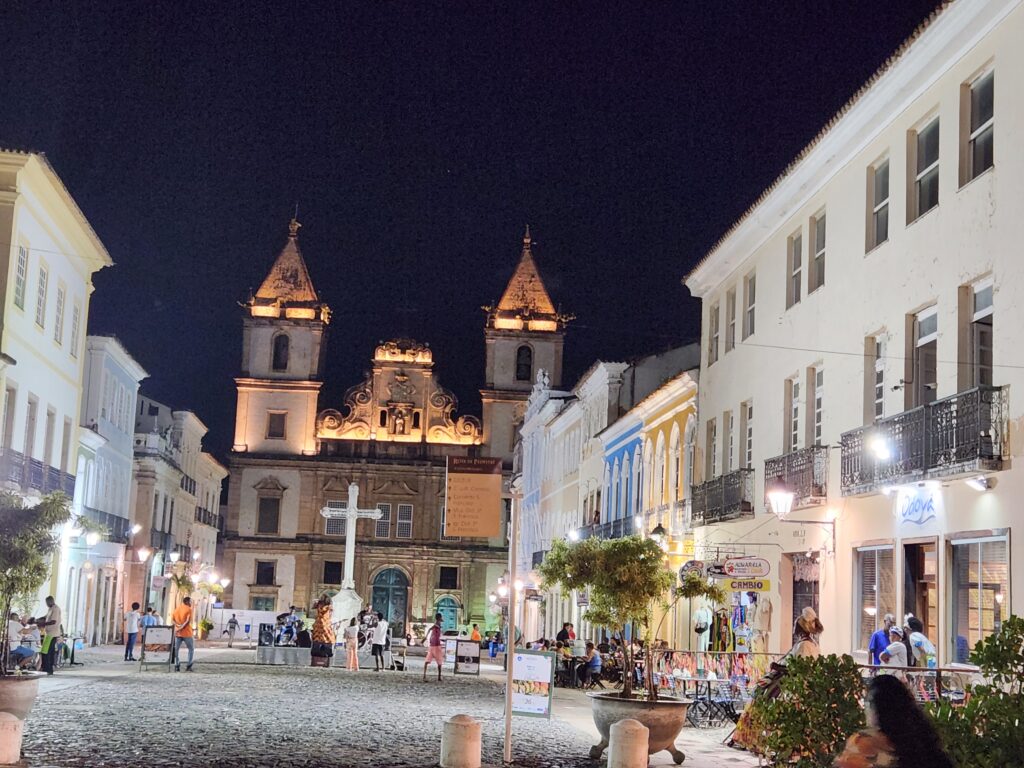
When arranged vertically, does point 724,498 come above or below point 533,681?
above

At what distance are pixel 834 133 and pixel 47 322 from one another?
20.4 m

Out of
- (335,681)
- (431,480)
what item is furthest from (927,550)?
(431,480)

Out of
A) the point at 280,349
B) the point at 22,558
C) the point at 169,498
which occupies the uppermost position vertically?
the point at 280,349

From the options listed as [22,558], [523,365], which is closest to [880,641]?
[22,558]

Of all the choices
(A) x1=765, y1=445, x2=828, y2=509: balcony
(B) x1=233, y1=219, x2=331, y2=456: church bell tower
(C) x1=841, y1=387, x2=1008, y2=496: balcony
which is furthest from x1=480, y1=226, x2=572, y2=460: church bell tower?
(C) x1=841, y1=387, x2=1008, y2=496: balcony

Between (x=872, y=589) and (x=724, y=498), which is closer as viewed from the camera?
(x=872, y=589)

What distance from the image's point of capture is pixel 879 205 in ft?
66.4

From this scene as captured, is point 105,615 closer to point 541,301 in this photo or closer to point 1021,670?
point 541,301

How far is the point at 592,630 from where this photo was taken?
44.2m

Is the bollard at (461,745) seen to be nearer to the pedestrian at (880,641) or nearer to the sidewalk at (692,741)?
the sidewalk at (692,741)

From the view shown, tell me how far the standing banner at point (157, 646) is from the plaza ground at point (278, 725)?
697 millimetres

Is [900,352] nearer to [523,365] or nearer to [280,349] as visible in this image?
[523,365]

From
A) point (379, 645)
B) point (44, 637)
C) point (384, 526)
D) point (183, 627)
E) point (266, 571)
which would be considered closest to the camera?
point (44, 637)

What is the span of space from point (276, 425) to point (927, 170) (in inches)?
2504
